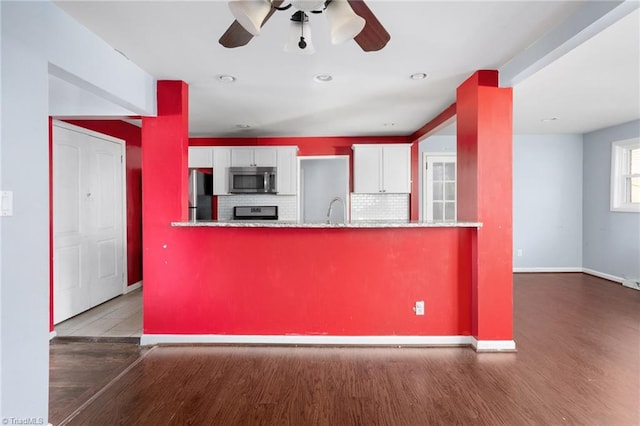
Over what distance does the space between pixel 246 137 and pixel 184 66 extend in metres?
3.07

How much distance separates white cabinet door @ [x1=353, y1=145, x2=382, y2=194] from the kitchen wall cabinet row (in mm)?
1025

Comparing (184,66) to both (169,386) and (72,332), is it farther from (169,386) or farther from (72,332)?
(72,332)

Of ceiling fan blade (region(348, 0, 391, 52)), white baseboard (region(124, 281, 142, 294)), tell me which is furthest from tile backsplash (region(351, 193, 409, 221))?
ceiling fan blade (region(348, 0, 391, 52))

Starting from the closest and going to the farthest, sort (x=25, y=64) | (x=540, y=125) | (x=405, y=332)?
(x=25, y=64) < (x=405, y=332) < (x=540, y=125)

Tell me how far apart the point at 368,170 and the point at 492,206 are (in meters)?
2.73

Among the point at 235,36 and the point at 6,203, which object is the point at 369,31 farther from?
the point at 6,203

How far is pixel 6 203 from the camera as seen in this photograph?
165 centimetres

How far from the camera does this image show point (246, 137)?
19.3 ft

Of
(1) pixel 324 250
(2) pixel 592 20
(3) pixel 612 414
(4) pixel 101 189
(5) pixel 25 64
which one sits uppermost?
(2) pixel 592 20

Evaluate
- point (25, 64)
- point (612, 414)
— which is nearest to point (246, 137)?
point (25, 64)

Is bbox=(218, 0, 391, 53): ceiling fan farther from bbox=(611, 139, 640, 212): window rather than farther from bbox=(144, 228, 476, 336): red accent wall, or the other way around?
bbox=(611, 139, 640, 212): window

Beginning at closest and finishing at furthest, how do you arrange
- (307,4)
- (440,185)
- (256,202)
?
(307,4)
(256,202)
(440,185)

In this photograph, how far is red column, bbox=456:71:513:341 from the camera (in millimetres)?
2908

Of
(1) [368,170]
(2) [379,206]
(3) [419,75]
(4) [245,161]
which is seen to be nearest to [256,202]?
(4) [245,161]
